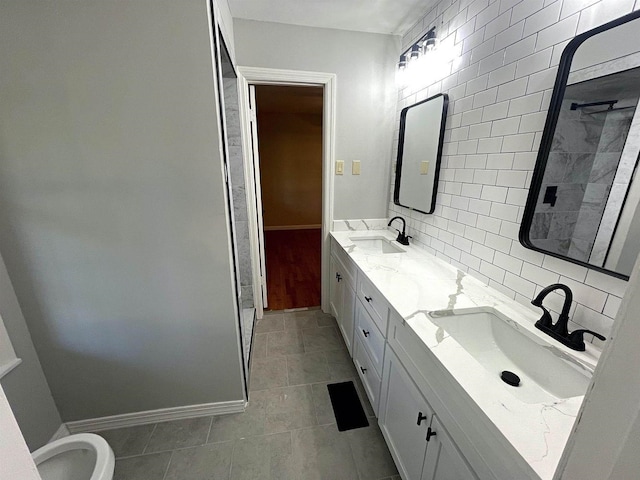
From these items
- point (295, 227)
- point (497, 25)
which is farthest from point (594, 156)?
point (295, 227)

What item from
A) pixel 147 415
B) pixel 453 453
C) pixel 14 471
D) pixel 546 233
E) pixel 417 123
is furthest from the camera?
pixel 417 123

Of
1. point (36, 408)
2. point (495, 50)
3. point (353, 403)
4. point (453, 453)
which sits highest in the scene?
point (495, 50)

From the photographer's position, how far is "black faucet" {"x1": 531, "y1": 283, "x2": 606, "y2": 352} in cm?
87

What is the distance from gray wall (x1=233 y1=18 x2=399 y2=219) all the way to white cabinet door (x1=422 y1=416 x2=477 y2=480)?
1716 millimetres

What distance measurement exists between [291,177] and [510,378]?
4.93 meters

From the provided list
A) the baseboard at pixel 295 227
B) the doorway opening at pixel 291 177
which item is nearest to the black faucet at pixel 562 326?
the doorway opening at pixel 291 177

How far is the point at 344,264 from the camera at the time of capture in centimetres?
199

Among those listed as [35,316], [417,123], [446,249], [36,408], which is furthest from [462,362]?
[36,408]

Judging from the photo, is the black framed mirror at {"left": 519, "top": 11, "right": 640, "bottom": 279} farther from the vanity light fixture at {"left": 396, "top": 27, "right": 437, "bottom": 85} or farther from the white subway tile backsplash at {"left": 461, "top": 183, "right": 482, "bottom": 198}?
the vanity light fixture at {"left": 396, "top": 27, "right": 437, "bottom": 85}

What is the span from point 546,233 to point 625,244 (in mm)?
240

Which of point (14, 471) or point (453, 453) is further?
point (453, 453)

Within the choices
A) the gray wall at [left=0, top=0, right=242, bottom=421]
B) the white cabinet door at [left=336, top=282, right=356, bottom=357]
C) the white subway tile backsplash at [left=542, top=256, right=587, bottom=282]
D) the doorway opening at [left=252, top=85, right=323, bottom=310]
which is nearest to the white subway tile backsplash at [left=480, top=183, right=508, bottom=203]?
the white subway tile backsplash at [left=542, top=256, right=587, bottom=282]

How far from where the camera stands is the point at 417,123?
1851 millimetres

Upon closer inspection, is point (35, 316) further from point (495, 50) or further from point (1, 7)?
point (495, 50)
